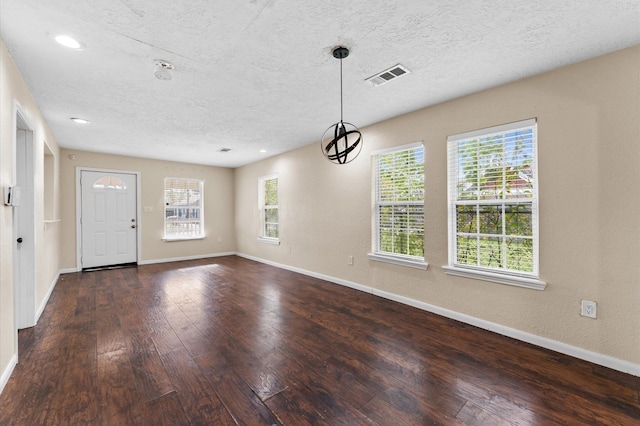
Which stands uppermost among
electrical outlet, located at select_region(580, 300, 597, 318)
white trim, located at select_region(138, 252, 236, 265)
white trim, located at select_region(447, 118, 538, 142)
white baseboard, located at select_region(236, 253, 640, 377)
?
white trim, located at select_region(447, 118, 538, 142)

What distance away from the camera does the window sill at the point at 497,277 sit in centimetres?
251

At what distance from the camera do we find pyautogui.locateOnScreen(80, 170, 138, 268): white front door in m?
5.57

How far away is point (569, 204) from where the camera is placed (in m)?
2.37

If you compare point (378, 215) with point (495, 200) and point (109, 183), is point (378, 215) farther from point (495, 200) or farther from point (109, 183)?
point (109, 183)

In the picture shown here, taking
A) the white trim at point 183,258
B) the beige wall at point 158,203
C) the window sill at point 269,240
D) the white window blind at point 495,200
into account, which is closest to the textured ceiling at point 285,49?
the white window blind at point 495,200

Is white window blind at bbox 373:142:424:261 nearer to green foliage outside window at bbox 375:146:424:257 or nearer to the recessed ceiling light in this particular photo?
green foliage outside window at bbox 375:146:424:257

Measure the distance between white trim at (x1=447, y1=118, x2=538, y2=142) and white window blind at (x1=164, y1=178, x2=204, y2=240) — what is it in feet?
19.8

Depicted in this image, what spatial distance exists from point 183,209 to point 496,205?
6.57 meters

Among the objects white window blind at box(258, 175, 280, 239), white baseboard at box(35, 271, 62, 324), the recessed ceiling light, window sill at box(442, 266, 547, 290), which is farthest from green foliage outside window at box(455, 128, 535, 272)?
white baseboard at box(35, 271, 62, 324)

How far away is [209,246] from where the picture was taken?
7.20 meters

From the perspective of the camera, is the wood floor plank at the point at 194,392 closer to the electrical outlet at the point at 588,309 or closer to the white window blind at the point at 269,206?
the electrical outlet at the point at 588,309

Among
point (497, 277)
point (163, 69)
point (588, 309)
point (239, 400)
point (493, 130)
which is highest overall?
point (163, 69)

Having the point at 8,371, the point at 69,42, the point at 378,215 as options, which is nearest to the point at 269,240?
the point at 378,215

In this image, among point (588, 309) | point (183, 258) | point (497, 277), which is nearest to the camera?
point (588, 309)
